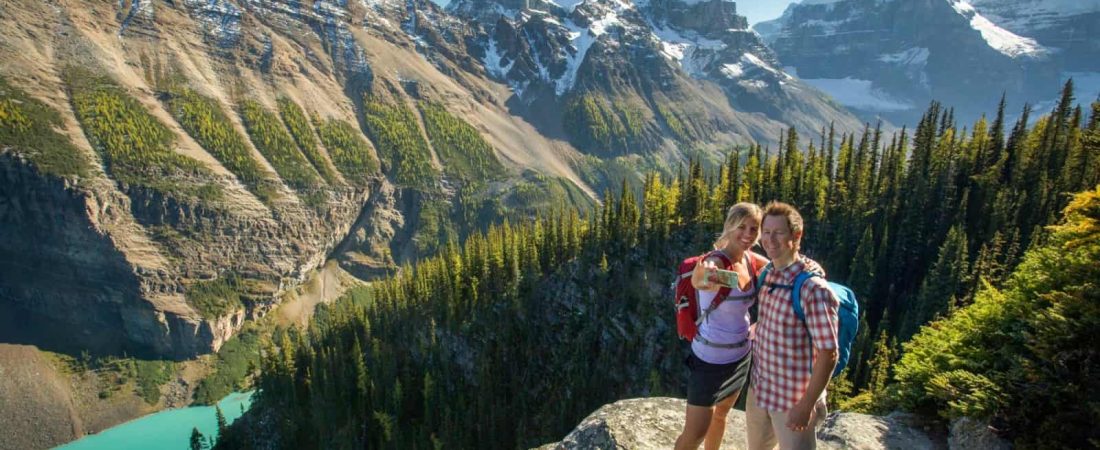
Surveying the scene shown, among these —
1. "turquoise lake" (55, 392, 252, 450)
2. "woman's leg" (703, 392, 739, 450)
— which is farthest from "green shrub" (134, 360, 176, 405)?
"woman's leg" (703, 392, 739, 450)

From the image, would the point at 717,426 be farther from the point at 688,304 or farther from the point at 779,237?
the point at 779,237

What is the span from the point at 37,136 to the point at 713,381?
266135 millimetres

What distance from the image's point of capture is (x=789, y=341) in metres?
7.93

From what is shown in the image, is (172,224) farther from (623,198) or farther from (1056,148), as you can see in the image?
(1056,148)

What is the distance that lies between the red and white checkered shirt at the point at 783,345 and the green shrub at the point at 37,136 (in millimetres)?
250541

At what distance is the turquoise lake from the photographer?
13862 centimetres

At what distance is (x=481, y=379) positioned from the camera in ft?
284

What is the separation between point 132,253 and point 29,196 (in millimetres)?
39619

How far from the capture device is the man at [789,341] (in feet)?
24.2

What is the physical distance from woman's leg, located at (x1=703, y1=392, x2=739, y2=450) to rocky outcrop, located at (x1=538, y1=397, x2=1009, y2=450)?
1.34 meters

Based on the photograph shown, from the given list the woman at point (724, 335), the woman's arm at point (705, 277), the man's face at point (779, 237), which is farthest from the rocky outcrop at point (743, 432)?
the man's face at point (779, 237)

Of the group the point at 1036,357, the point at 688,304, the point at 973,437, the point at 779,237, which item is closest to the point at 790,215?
the point at 779,237

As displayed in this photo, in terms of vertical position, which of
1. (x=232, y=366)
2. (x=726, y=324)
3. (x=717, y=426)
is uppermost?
(x=726, y=324)

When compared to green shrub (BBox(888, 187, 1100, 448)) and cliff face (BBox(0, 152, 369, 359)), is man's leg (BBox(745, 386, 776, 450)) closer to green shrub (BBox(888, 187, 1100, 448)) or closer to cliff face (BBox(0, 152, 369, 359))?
green shrub (BBox(888, 187, 1100, 448))
